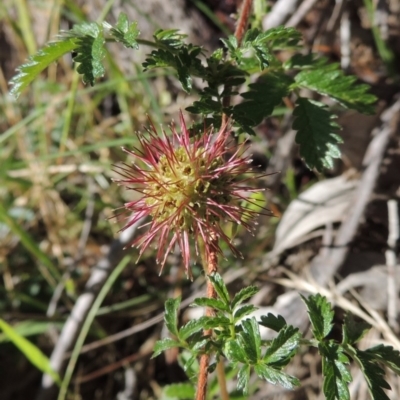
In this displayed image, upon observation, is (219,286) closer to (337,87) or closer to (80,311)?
(337,87)

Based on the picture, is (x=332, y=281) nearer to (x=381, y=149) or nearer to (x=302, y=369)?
(x=302, y=369)

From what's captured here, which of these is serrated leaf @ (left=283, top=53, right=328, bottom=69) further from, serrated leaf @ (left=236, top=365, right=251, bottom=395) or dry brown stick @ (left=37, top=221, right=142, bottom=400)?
dry brown stick @ (left=37, top=221, right=142, bottom=400)

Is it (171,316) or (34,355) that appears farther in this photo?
(34,355)

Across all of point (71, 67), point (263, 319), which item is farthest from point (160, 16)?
point (263, 319)

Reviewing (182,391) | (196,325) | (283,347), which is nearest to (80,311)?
(182,391)

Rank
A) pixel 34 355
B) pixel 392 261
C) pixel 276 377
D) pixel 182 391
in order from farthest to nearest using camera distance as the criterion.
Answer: pixel 34 355
pixel 392 261
pixel 182 391
pixel 276 377

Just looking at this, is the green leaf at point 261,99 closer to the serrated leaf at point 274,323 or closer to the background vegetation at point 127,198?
the serrated leaf at point 274,323

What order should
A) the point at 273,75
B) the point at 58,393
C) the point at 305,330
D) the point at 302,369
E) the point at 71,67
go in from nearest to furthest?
the point at 273,75, the point at 305,330, the point at 302,369, the point at 58,393, the point at 71,67
